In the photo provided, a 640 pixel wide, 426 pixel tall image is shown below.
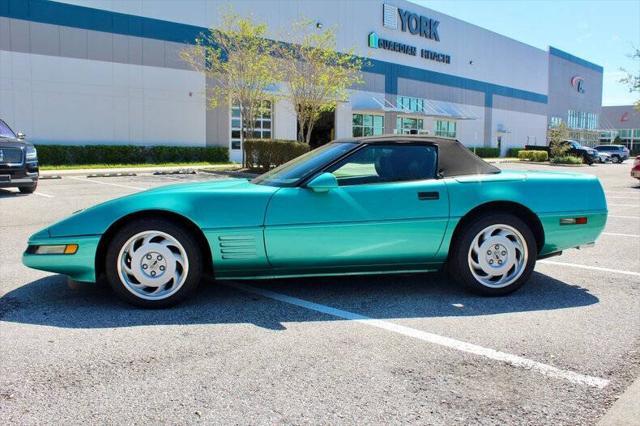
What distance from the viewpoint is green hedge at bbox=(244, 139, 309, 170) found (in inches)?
772

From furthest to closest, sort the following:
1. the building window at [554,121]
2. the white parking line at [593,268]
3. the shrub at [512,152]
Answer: the building window at [554,121] < the shrub at [512,152] < the white parking line at [593,268]

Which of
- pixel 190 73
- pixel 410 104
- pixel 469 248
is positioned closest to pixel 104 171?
pixel 190 73

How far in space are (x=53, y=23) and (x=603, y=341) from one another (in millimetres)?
24420

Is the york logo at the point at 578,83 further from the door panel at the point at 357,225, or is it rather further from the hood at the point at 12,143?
the door panel at the point at 357,225

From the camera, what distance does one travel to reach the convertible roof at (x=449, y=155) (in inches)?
187

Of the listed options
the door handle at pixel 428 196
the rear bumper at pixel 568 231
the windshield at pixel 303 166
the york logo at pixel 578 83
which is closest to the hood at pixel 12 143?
the windshield at pixel 303 166

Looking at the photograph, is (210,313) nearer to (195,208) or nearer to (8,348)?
(195,208)

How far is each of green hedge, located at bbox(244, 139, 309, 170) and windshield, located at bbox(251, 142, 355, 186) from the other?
14491 mm

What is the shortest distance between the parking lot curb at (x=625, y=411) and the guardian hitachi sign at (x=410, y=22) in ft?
118

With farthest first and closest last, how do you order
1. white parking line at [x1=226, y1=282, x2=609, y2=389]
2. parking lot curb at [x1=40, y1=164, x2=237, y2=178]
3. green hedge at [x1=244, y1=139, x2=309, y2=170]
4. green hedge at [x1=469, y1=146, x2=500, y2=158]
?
green hedge at [x1=469, y1=146, x2=500, y2=158], green hedge at [x1=244, y1=139, x2=309, y2=170], parking lot curb at [x1=40, y1=164, x2=237, y2=178], white parking line at [x1=226, y1=282, x2=609, y2=389]

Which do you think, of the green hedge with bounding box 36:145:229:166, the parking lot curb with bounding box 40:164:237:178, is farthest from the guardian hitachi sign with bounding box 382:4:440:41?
the parking lot curb with bounding box 40:164:237:178

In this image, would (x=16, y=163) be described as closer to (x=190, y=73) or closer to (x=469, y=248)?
(x=469, y=248)

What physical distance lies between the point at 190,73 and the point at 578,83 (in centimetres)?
4943

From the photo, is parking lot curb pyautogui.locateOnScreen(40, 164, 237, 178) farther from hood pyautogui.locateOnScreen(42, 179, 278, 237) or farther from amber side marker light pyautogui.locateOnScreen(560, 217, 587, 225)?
amber side marker light pyautogui.locateOnScreen(560, 217, 587, 225)
